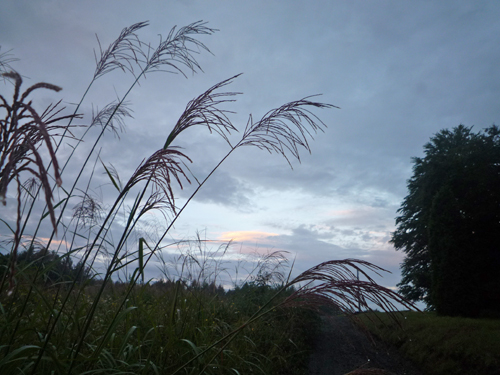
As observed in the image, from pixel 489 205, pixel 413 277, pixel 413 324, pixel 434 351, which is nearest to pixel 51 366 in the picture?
pixel 434 351

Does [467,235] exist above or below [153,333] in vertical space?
above

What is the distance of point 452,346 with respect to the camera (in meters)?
7.80

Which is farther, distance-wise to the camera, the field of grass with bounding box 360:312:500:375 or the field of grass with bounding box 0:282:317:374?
the field of grass with bounding box 360:312:500:375

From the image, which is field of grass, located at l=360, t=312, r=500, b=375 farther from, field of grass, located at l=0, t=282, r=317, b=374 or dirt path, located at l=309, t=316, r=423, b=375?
A: field of grass, located at l=0, t=282, r=317, b=374

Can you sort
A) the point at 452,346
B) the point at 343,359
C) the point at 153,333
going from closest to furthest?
the point at 153,333
the point at 343,359
the point at 452,346

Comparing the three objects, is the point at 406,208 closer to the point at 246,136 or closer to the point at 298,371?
the point at 298,371

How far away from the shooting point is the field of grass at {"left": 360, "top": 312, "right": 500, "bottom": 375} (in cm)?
695

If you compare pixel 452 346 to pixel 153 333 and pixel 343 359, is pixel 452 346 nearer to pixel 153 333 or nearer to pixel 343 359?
pixel 343 359

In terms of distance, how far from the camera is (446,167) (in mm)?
17344

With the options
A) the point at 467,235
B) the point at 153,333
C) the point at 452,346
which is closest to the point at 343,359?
the point at 452,346

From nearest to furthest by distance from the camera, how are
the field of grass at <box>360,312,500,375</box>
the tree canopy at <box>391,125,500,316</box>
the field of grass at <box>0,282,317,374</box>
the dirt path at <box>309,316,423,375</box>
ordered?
the field of grass at <box>0,282,317,374</box>, the dirt path at <box>309,316,423,375</box>, the field of grass at <box>360,312,500,375</box>, the tree canopy at <box>391,125,500,316</box>

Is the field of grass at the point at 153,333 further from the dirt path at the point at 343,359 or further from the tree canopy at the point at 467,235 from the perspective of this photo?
the tree canopy at the point at 467,235

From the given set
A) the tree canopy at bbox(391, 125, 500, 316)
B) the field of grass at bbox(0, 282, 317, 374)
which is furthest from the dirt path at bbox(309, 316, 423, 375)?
the tree canopy at bbox(391, 125, 500, 316)

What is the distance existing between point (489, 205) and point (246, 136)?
1590cm
